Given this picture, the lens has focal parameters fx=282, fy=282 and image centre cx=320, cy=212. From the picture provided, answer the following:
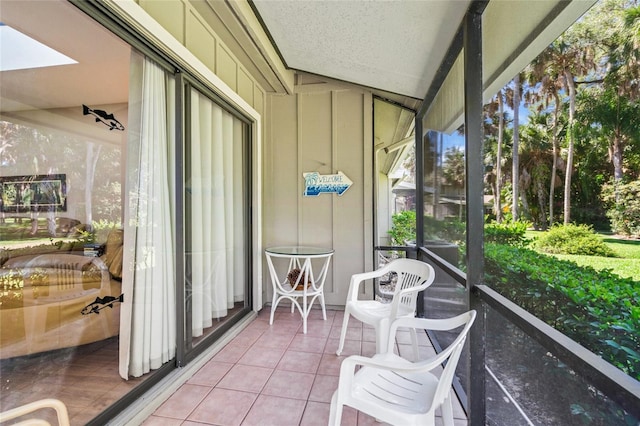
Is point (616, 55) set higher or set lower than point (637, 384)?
higher

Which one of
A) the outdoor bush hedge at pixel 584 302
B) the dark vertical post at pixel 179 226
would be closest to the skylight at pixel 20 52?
the dark vertical post at pixel 179 226

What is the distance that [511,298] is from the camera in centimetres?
133

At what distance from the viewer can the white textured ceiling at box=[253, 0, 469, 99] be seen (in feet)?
6.27

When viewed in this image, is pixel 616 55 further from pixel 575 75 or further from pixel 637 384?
pixel 637 384

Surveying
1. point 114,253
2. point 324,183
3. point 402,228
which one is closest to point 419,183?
point 402,228

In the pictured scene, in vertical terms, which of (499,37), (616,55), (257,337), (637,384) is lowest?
(257,337)

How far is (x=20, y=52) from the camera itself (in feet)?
5.62

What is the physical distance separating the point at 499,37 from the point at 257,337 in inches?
120

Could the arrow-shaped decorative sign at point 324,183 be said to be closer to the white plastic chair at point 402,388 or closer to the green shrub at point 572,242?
the white plastic chair at point 402,388

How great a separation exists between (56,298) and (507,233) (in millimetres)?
2930

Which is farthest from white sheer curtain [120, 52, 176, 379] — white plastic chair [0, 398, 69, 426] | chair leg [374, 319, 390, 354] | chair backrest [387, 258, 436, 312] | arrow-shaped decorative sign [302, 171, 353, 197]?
arrow-shaped decorative sign [302, 171, 353, 197]

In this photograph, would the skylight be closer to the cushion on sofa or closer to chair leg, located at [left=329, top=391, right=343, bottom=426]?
the cushion on sofa

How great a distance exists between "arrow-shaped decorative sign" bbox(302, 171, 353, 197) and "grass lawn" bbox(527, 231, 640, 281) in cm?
289

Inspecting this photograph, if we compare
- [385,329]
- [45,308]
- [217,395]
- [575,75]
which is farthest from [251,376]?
[575,75]
